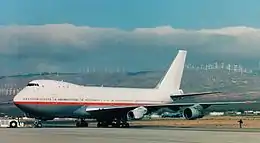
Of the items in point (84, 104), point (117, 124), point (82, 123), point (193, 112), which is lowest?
point (117, 124)

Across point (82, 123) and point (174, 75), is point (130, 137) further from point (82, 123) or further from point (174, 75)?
point (174, 75)

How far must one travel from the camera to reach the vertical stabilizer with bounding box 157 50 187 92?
240ft

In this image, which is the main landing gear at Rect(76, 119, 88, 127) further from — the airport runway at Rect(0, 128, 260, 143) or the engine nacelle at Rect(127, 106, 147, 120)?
the airport runway at Rect(0, 128, 260, 143)

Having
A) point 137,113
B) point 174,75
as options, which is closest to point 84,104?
point 137,113

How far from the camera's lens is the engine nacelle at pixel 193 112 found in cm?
6041

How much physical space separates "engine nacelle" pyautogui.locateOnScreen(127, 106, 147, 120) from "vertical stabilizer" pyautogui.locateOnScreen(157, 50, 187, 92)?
1089 centimetres

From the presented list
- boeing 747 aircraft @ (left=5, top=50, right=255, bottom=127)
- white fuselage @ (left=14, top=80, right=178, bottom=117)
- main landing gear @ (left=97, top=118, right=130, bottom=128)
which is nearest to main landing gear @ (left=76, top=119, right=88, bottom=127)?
boeing 747 aircraft @ (left=5, top=50, right=255, bottom=127)

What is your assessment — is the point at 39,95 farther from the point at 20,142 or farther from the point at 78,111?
the point at 20,142

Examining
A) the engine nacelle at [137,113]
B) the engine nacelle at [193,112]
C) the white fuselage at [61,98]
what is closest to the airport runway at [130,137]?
the white fuselage at [61,98]

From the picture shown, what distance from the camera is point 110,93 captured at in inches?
2562

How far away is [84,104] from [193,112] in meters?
11.8

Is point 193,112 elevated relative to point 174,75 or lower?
lower

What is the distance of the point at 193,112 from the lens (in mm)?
60312

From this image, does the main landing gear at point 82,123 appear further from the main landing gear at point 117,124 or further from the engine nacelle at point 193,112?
the engine nacelle at point 193,112
